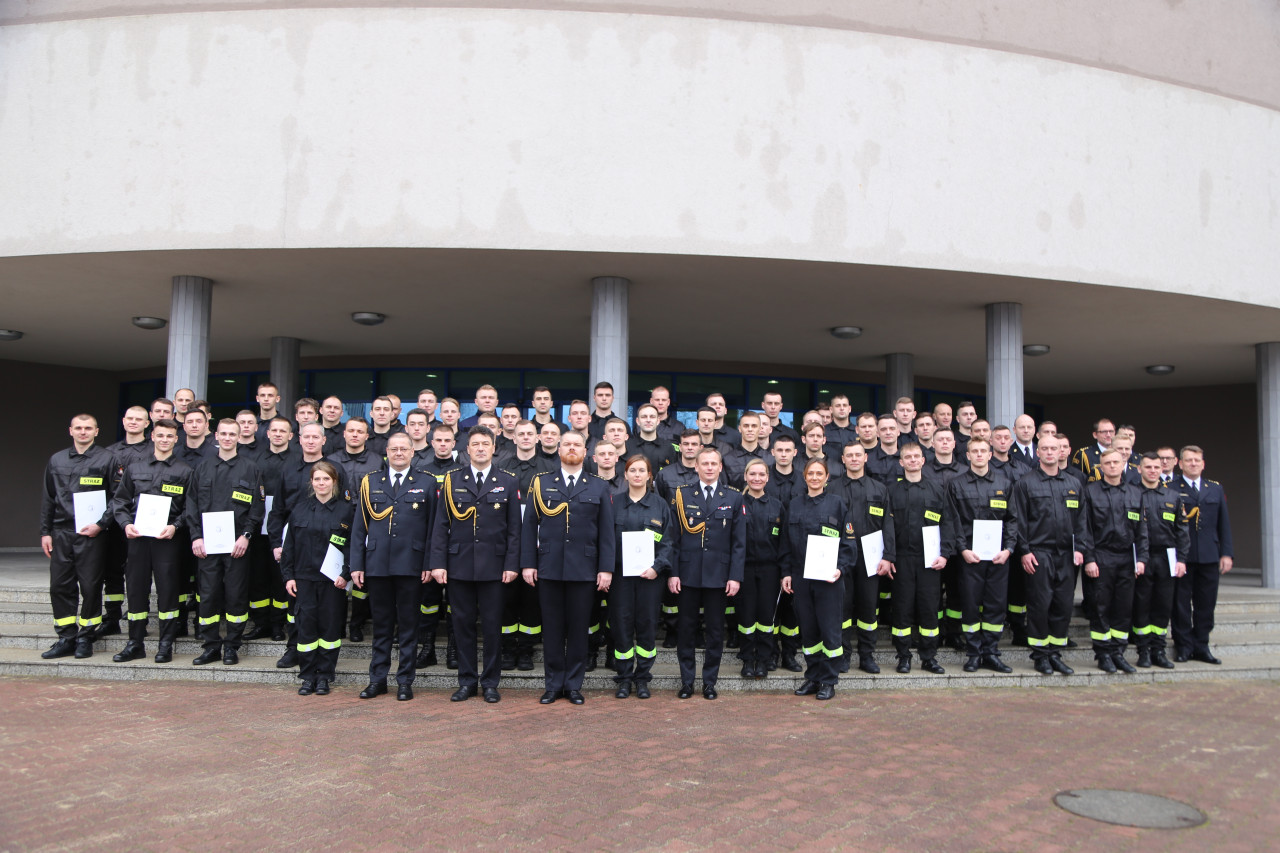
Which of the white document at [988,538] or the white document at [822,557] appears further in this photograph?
the white document at [988,538]

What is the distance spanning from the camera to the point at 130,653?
753cm

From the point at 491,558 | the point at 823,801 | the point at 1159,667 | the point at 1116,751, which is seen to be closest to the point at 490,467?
the point at 491,558

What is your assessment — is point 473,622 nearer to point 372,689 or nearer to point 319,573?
point 372,689

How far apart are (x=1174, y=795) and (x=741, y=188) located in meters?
7.29

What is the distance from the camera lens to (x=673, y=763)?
511 centimetres

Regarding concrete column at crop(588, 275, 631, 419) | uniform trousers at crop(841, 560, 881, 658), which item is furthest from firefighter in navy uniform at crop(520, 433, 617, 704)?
concrete column at crop(588, 275, 631, 419)

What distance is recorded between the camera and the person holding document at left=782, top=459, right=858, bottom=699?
22.5 ft

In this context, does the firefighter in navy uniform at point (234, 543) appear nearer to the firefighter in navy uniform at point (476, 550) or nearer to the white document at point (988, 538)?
the firefighter in navy uniform at point (476, 550)

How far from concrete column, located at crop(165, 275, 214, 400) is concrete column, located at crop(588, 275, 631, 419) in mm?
4994

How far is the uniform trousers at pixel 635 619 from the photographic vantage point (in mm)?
6824

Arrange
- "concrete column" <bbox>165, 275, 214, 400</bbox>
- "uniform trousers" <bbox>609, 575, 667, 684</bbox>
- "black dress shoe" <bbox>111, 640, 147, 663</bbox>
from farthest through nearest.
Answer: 1. "concrete column" <bbox>165, 275, 214, 400</bbox>
2. "black dress shoe" <bbox>111, 640, 147, 663</bbox>
3. "uniform trousers" <bbox>609, 575, 667, 684</bbox>

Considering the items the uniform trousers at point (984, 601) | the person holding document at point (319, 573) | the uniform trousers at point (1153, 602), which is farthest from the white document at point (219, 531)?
the uniform trousers at point (1153, 602)

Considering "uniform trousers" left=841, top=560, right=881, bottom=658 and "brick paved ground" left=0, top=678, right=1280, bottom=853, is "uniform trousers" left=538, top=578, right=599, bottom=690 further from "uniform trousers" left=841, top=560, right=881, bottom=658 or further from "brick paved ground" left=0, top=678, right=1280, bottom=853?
"uniform trousers" left=841, top=560, right=881, bottom=658

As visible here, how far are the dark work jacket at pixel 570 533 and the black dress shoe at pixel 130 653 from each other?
366cm
